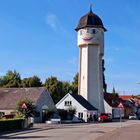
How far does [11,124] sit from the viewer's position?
128 ft

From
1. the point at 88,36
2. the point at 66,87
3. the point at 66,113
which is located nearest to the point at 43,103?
Answer: the point at 66,113

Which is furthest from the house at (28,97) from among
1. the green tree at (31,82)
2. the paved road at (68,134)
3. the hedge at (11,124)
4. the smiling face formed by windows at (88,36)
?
the green tree at (31,82)

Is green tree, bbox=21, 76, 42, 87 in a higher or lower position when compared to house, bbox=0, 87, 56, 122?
higher

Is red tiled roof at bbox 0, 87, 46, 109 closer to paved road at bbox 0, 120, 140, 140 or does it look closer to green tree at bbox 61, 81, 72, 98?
paved road at bbox 0, 120, 140, 140

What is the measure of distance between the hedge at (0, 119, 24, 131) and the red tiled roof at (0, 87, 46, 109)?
20.6 metres

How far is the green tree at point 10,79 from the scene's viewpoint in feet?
311

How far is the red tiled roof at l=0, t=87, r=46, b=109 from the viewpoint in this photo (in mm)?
63469

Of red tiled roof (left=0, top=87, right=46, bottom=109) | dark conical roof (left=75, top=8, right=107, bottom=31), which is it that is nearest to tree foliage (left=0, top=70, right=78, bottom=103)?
dark conical roof (left=75, top=8, right=107, bottom=31)

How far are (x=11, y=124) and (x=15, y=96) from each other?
27.0 metres

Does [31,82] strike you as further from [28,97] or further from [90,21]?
[28,97]

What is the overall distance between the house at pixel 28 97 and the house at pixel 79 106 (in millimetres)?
10605

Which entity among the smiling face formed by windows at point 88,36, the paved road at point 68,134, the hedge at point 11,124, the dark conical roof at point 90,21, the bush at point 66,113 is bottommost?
the paved road at point 68,134

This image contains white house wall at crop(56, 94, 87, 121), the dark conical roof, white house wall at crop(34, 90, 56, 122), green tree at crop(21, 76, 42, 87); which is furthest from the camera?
green tree at crop(21, 76, 42, 87)

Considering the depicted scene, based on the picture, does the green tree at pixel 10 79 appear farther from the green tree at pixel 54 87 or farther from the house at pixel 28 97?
the house at pixel 28 97
